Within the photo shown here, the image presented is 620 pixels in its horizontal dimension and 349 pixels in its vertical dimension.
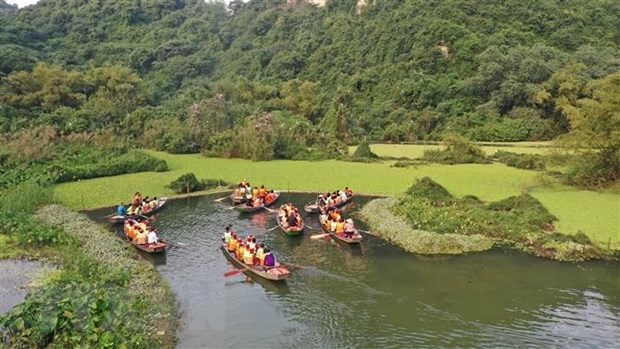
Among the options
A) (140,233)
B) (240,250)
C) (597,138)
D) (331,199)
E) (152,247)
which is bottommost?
(152,247)

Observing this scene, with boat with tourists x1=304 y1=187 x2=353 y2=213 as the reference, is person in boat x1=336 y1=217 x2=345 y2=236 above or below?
below

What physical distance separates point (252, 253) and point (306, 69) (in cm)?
6882

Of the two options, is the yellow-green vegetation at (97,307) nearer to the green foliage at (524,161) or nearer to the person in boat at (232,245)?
the person in boat at (232,245)

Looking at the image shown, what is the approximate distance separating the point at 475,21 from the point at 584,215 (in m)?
55.5

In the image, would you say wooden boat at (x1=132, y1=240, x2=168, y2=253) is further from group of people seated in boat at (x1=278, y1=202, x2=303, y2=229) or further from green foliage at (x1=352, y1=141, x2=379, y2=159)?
green foliage at (x1=352, y1=141, x2=379, y2=159)

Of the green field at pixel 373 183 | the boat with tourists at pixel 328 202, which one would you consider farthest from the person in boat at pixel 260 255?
the green field at pixel 373 183

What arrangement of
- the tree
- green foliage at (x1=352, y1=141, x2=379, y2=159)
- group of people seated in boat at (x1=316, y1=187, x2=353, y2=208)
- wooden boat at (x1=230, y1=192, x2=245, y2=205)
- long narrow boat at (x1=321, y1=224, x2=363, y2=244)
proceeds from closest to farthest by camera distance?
1. long narrow boat at (x1=321, y1=224, x2=363, y2=244)
2. group of people seated in boat at (x1=316, y1=187, x2=353, y2=208)
3. the tree
4. wooden boat at (x1=230, y1=192, x2=245, y2=205)
5. green foliage at (x1=352, y1=141, x2=379, y2=159)

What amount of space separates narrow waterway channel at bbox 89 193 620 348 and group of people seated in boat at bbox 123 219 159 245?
36.5 inches

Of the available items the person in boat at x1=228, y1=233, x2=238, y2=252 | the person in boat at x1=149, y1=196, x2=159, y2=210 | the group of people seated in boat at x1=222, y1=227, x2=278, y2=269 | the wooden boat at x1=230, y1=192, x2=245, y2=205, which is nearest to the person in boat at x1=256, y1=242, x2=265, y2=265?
the group of people seated in boat at x1=222, y1=227, x2=278, y2=269

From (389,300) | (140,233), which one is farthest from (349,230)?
(140,233)

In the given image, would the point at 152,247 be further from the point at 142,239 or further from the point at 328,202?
the point at 328,202

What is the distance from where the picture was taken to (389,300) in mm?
18078

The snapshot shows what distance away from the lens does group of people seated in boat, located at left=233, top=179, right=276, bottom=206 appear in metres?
30.4

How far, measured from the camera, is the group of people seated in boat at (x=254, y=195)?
30422 millimetres
